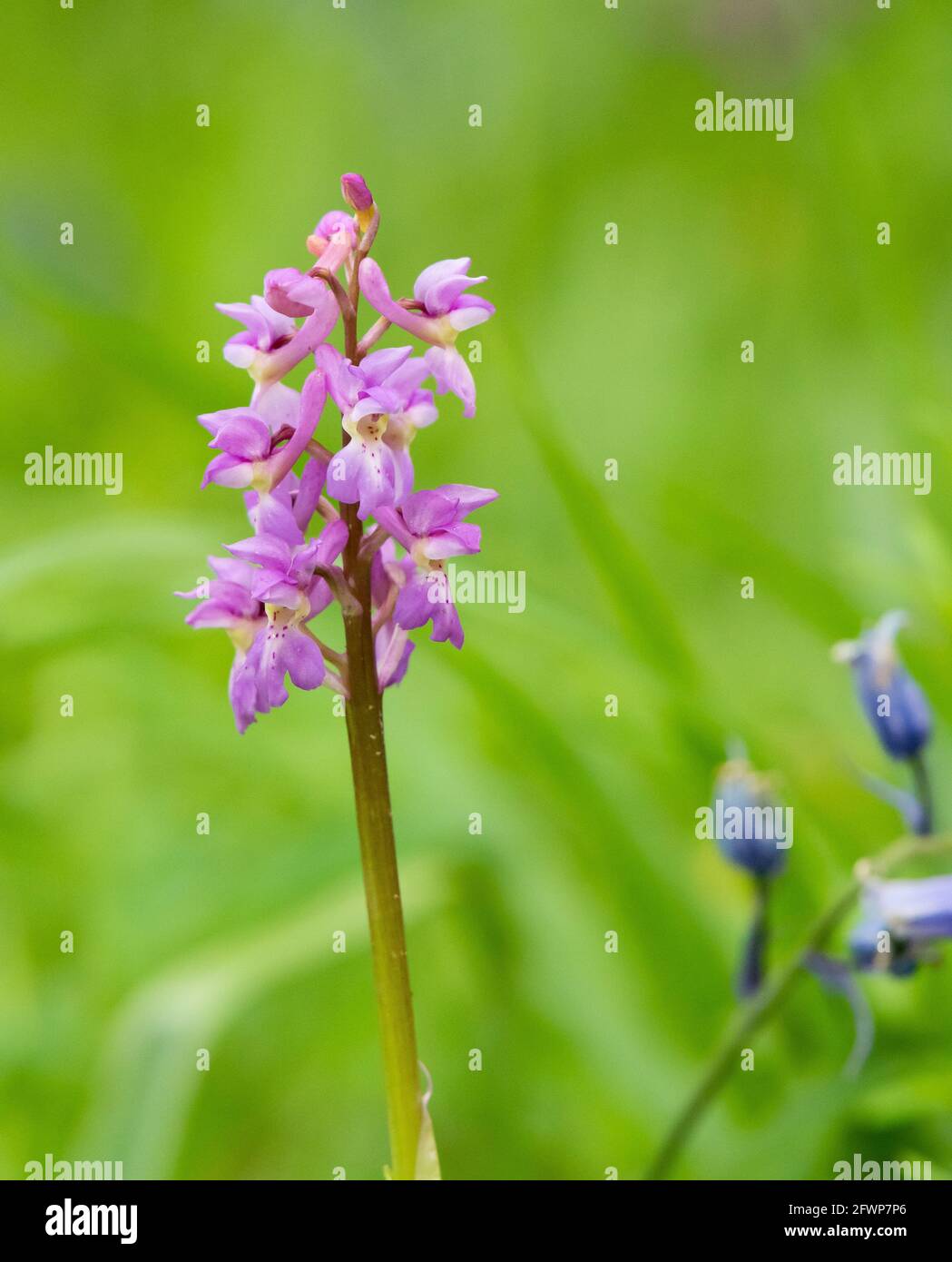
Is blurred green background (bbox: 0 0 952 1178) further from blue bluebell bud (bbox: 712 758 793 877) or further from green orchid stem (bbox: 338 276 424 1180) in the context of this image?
green orchid stem (bbox: 338 276 424 1180)

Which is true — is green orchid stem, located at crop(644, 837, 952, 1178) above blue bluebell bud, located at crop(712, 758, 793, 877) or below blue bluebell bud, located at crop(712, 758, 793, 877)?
below

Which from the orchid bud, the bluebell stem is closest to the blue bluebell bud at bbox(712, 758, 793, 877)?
the bluebell stem

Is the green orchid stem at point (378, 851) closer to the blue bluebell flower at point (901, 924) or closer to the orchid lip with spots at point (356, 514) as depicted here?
the orchid lip with spots at point (356, 514)

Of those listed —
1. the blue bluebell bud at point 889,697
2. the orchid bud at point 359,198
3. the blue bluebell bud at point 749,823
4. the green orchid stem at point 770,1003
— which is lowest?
the green orchid stem at point 770,1003

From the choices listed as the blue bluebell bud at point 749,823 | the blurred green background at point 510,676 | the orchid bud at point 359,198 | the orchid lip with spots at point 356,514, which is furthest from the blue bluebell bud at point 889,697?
the orchid bud at point 359,198

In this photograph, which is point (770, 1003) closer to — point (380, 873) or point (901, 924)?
point (901, 924)

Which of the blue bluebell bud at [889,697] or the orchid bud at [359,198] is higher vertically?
the orchid bud at [359,198]

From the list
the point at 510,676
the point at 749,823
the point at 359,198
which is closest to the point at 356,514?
the point at 359,198
